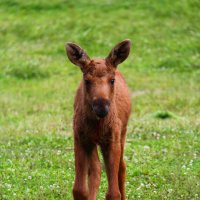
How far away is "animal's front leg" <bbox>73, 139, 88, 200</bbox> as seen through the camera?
9.32 m

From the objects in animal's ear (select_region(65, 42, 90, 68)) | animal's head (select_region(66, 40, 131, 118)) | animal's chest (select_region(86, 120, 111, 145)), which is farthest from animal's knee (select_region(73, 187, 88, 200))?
animal's ear (select_region(65, 42, 90, 68))

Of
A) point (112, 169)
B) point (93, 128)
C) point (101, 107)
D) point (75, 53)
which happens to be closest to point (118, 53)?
point (75, 53)

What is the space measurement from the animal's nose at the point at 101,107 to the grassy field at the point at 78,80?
9.98ft

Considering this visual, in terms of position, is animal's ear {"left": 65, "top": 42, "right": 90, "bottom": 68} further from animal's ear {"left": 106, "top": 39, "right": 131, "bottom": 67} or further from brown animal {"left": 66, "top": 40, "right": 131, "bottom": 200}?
animal's ear {"left": 106, "top": 39, "right": 131, "bottom": 67}

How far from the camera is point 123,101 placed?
35.0 ft

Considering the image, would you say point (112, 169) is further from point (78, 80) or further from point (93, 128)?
point (78, 80)

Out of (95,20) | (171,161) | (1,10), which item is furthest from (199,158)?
(1,10)

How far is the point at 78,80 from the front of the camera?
29.8m

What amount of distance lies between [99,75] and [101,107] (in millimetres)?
619

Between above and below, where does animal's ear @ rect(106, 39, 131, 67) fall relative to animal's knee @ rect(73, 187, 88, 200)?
above

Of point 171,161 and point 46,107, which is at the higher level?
point 171,161

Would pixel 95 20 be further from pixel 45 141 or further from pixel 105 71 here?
pixel 105 71

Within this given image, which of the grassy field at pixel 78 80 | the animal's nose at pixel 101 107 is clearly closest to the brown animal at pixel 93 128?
the animal's nose at pixel 101 107

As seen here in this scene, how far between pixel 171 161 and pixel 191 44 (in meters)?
21.6
